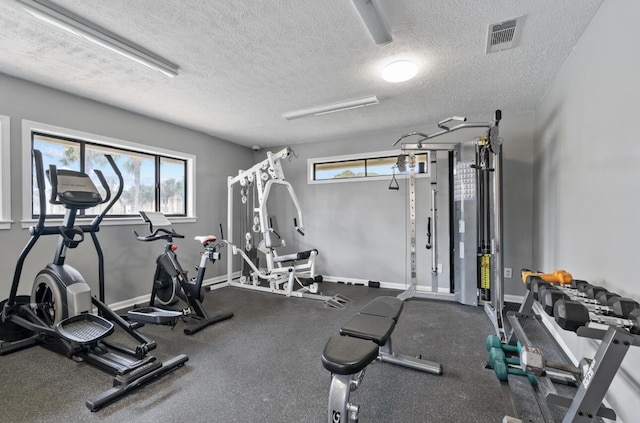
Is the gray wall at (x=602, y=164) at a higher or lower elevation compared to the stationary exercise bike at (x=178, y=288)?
higher

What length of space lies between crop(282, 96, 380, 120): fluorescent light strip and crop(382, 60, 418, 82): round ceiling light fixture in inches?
19.0

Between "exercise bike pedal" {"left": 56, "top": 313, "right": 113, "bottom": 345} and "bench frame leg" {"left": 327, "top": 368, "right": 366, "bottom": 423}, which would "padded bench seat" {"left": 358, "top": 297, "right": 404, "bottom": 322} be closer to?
"bench frame leg" {"left": 327, "top": 368, "right": 366, "bottom": 423}

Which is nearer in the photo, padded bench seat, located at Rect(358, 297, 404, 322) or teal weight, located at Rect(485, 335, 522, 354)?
padded bench seat, located at Rect(358, 297, 404, 322)

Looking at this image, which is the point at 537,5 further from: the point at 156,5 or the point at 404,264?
the point at 404,264

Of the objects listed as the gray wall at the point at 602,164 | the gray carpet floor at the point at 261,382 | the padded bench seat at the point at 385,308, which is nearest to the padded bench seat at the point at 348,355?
the padded bench seat at the point at 385,308

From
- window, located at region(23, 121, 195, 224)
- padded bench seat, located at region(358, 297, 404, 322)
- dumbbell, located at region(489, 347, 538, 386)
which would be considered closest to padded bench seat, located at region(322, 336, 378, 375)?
padded bench seat, located at region(358, 297, 404, 322)

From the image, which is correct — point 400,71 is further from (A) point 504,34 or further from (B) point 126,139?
(B) point 126,139

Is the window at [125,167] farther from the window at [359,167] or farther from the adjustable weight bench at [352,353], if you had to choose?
the adjustable weight bench at [352,353]

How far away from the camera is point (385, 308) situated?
6.50ft

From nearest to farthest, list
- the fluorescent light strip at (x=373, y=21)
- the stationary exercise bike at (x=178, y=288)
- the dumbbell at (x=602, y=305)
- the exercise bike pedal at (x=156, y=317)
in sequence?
1. the dumbbell at (x=602, y=305)
2. the fluorescent light strip at (x=373, y=21)
3. the exercise bike pedal at (x=156, y=317)
4. the stationary exercise bike at (x=178, y=288)

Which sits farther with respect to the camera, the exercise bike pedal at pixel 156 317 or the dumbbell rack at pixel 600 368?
the exercise bike pedal at pixel 156 317

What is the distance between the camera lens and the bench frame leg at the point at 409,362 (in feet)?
6.88

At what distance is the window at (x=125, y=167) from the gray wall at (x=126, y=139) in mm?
90

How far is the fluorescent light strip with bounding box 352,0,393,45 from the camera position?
1.67 meters
